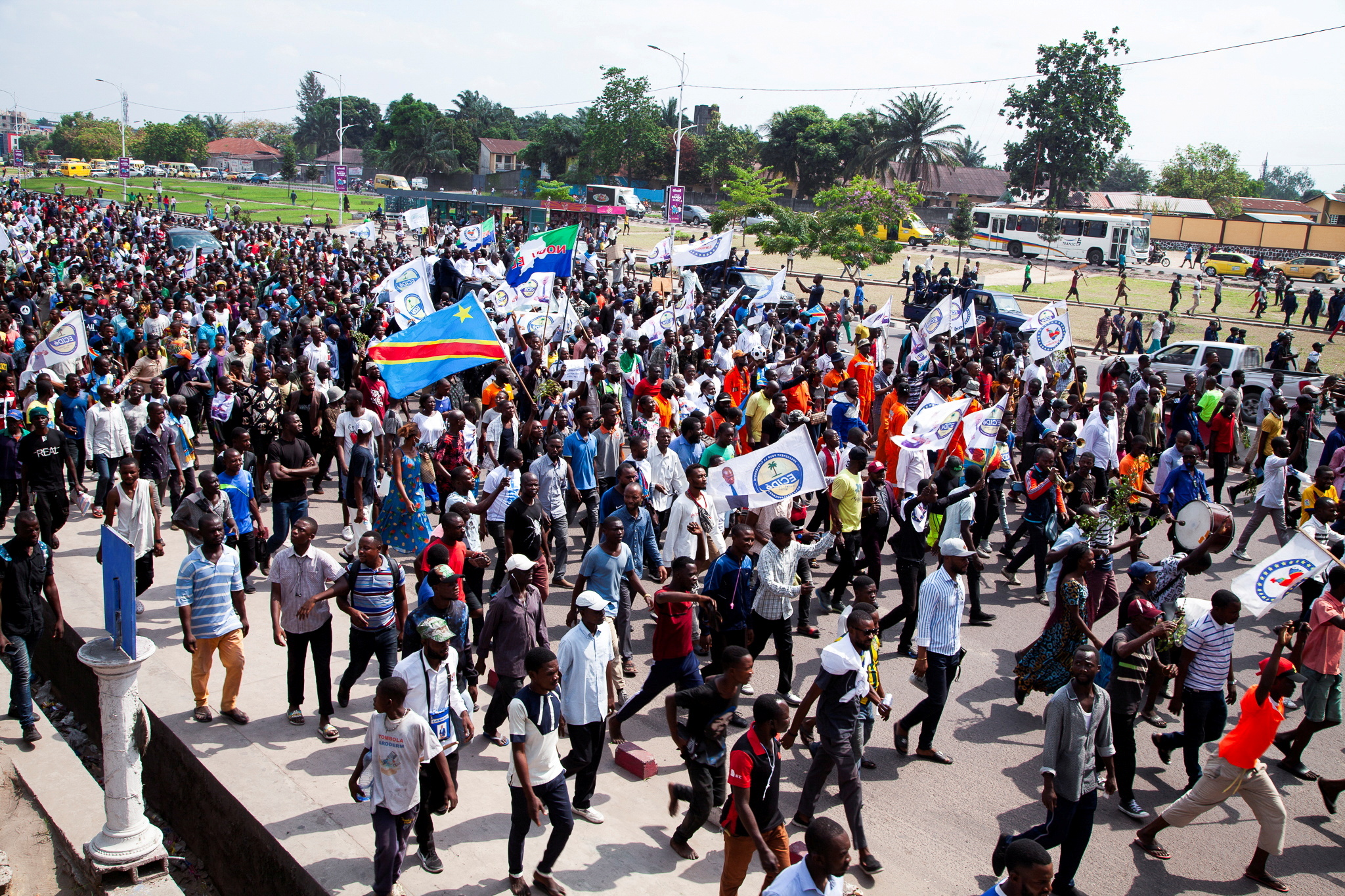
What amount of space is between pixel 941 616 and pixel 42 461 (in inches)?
339

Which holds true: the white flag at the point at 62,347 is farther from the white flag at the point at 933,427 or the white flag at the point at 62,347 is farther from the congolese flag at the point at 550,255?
the white flag at the point at 933,427

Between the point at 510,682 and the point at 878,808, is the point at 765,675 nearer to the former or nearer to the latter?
the point at 878,808

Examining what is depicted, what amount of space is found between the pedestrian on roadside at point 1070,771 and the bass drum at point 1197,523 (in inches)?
119

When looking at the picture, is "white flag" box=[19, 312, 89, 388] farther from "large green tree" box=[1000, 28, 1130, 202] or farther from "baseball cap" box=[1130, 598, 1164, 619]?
"large green tree" box=[1000, 28, 1130, 202]

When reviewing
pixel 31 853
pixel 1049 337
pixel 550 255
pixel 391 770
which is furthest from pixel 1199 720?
pixel 550 255

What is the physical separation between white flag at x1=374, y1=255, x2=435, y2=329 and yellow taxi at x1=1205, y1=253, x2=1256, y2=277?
4448cm

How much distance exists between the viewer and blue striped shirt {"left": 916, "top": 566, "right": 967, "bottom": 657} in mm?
6383

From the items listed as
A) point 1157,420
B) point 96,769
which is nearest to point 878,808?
point 96,769

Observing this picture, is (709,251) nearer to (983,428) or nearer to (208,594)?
(983,428)

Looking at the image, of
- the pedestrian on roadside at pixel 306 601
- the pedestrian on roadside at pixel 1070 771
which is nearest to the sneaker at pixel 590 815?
the pedestrian on roadside at pixel 306 601

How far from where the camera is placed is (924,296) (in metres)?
29.8

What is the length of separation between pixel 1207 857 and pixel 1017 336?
61.1 feet

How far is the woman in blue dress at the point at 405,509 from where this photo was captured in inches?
349

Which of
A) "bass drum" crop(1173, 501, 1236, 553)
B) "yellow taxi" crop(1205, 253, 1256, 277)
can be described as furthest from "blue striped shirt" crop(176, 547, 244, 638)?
"yellow taxi" crop(1205, 253, 1256, 277)
